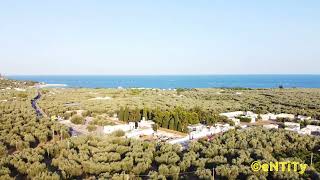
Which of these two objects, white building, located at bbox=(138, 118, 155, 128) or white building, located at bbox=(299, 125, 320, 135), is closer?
white building, located at bbox=(299, 125, 320, 135)

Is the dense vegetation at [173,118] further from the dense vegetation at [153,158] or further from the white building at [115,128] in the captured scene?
the dense vegetation at [153,158]

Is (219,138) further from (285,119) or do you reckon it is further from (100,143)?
(285,119)

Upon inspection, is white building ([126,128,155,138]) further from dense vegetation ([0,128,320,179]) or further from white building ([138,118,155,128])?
dense vegetation ([0,128,320,179])

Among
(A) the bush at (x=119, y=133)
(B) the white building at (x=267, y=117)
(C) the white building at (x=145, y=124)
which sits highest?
(A) the bush at (x=119, y=133)

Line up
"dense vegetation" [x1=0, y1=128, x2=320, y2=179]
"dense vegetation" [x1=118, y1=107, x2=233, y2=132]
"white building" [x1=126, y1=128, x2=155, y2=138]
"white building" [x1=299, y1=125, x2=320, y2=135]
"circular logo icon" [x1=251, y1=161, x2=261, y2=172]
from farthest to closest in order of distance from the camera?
"dense vegetation" [x1=118, y1=107, x2=233, y2=132] → "white building" [x1=299, y1=125, x2=320, y2=135] → "white building" [x1=126, y1=128, x2=155, y2=138] → "circular logo icon" [x1=251, y1=161, x2=261, y2=172] → "dense vegetation" [x1=0, y1=128, x2=320, y2=179]

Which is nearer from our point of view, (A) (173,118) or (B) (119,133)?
(B) (119,133)

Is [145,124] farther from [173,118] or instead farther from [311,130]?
[311,130]

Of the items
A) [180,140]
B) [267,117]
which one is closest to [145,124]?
[180,140]

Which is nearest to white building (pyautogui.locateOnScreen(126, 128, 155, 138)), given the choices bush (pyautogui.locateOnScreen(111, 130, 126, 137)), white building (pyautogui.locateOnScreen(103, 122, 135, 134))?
bush (pyautogui.locateOnScreen(111, 130, 126, 137))

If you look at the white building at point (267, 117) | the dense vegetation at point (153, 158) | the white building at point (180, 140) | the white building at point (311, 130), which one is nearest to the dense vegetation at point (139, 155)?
the dense vegetation at point (153, 158)

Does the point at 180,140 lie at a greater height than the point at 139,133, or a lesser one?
lesser

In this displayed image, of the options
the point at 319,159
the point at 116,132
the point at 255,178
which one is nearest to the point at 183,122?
the point at 116,132
